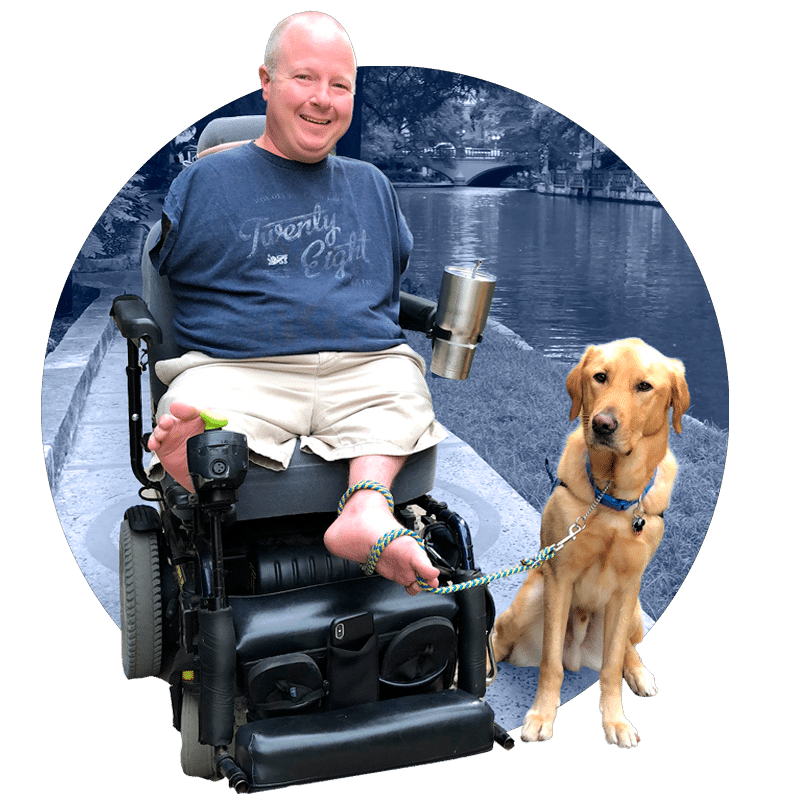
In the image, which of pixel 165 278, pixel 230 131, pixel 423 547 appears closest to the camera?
pixel 423 547

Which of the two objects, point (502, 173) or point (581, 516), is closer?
point (581, 516)

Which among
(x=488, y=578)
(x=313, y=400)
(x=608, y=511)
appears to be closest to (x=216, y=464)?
(x=313, y=400)

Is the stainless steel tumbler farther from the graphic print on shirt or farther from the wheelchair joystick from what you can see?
the wheelchair joystick

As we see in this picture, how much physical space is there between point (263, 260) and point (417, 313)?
643mm

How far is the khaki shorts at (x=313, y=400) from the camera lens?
3355mm

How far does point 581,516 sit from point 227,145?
1.69m

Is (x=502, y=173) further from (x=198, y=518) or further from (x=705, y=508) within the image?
(x=198, y=518)

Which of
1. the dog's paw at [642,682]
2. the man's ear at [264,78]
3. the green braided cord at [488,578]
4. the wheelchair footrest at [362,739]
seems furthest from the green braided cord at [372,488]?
the man's ear at [264,78]

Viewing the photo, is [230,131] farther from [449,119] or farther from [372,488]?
[372,488]

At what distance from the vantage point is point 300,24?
3406mm

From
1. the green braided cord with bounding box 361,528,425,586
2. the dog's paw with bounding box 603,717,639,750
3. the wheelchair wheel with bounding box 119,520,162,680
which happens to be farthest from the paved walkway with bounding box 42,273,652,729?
the green braided cord with bounding box 361,528,425,586

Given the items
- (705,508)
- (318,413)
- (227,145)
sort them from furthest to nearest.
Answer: (705,508)
(227,145)
(318,413)

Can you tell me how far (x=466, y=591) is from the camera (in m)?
3.35

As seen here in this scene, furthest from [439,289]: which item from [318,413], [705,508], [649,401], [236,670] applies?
[236,670]
